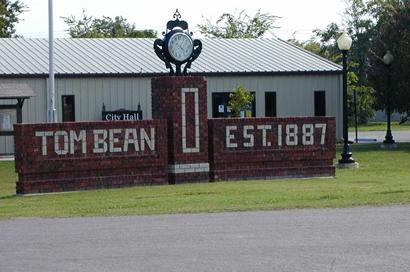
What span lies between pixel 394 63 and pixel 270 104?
Answer: 21.0ft

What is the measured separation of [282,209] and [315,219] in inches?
80.3

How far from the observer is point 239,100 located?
42656 mm

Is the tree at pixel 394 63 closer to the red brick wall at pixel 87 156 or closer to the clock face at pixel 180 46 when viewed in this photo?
the clock face at pixel 180 46

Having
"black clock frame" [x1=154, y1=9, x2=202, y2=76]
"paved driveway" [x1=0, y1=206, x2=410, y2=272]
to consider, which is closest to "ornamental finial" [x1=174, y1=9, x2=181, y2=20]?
"black clock frame" [x1=154, y1=9, x2=202, y2=76]

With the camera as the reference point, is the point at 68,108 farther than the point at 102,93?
No

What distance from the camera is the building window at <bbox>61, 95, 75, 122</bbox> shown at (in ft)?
137

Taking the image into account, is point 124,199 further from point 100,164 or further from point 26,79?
point 26,79

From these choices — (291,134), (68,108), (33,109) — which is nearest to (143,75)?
(68,108)

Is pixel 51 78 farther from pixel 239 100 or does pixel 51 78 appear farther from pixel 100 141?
pixel 100 141

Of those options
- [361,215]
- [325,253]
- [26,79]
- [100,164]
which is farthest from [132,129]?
[26,79]

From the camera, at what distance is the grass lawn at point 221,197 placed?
18.1 metres

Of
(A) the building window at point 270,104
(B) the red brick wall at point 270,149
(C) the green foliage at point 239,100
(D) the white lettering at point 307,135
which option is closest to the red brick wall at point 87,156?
(B) the red brick wall at point 270,149

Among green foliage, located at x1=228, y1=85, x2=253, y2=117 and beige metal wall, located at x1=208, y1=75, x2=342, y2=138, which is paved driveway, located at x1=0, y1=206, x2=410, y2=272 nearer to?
green foliage, located at x1=228, y1=85, x2=253, y2=117

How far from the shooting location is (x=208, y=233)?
13914mm
